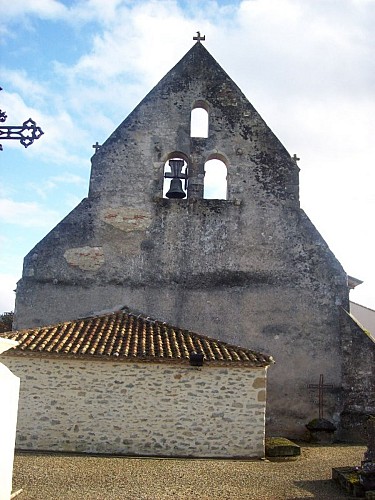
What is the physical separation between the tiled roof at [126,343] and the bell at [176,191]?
152 inches

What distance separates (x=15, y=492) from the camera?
6.38 metres

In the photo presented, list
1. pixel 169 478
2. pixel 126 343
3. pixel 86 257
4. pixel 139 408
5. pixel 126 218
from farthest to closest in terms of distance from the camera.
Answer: pixel 126 218 < pixel 86 257 < pixel 126 343 < pixel 139 408 < pixel 169 478

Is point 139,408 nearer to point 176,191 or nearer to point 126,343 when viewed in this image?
point 126,343

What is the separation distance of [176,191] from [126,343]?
5.05 m

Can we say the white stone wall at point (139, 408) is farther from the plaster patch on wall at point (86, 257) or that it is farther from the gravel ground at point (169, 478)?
the plaster patch on wall at point (86, 257)

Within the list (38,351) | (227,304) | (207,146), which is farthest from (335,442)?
(207,146)

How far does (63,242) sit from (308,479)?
8802 mm

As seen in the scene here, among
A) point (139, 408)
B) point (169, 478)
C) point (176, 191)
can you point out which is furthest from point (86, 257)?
point (169, 478)

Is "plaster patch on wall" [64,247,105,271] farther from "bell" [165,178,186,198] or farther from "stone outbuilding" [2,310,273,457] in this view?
"stone outbuilding" [2,310,273,457]

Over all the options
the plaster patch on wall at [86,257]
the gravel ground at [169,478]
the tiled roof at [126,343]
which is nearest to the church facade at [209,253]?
the plaster patch on wall at [86,257]

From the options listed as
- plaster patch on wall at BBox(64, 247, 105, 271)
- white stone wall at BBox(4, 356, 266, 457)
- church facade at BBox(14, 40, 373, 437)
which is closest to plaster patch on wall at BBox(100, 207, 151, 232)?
church facade at BBox(14, 40, 373, 437)

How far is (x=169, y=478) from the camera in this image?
25.3ft

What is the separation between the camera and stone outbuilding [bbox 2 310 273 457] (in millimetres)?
10297

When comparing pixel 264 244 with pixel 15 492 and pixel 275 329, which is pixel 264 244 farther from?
pixel 15 492
